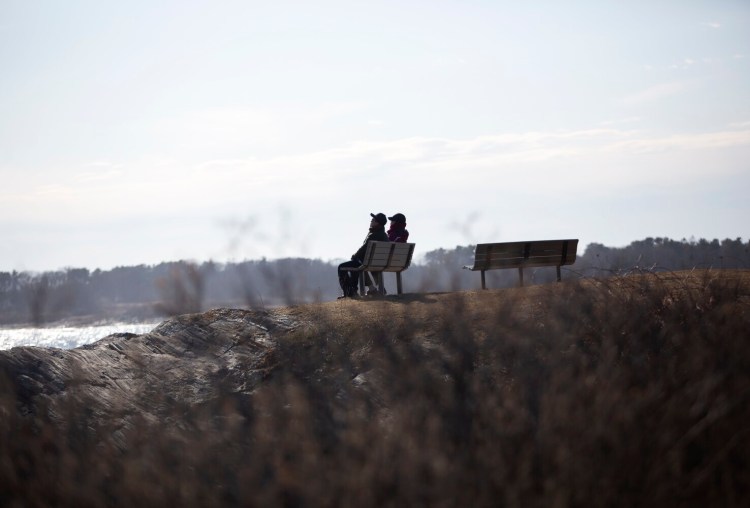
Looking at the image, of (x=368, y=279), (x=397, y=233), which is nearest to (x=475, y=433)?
(x=368, y=279)

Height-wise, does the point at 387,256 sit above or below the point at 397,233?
below

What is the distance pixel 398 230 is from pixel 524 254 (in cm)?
251

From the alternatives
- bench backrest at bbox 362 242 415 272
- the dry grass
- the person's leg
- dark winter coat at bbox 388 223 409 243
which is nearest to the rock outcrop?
the dry grass

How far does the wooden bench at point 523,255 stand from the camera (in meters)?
20.1

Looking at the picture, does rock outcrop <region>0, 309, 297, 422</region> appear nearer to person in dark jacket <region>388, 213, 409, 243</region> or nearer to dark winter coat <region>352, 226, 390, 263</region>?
dark winter coat <region>352, 226, 390, 263</region>

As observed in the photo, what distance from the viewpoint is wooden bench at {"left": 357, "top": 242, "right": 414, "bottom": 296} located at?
19.7 m

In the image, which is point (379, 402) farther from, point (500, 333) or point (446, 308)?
point (446, 308)

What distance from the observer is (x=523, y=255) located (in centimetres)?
2081

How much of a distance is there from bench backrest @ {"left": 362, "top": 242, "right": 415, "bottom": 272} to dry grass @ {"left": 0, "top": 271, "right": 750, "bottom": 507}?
5.97 m

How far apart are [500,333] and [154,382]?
5768 millimetres

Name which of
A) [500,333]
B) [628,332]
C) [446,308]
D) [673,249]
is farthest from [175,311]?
[673,249]

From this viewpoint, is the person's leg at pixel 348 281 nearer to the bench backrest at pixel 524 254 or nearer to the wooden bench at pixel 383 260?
the wooden bench at pixel 383 260

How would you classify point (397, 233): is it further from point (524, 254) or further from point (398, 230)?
point (524, 254)

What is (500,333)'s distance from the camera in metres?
13.1
